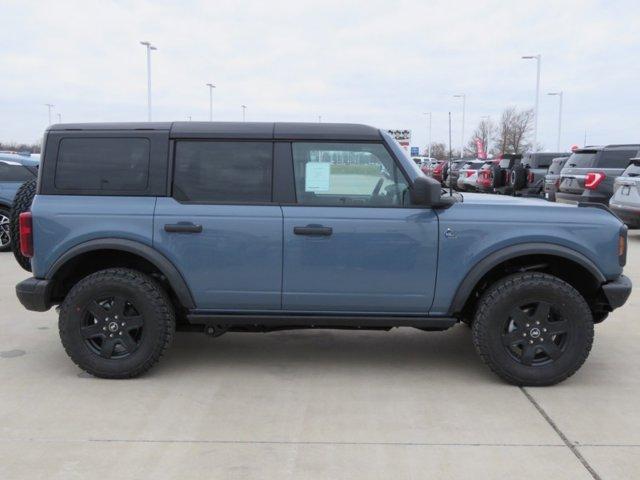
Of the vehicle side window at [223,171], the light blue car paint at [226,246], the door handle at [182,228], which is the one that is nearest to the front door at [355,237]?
the light blue car paint at [226,246]

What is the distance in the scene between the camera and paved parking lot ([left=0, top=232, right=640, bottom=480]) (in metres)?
3.30

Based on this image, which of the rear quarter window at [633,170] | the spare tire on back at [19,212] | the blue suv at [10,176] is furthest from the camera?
the rear quarter window at [633,170]

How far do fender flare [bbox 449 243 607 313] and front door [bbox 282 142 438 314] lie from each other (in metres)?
0.26

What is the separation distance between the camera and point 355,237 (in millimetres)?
4328

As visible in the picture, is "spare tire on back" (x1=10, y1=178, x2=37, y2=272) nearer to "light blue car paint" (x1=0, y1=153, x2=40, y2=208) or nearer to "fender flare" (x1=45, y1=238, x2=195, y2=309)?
"fender flare" (x1=45, y1=238, x2=195, y2=309)

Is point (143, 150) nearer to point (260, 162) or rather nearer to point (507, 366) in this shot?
point (260, 162)

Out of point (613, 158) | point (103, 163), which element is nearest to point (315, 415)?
point (103, 163)

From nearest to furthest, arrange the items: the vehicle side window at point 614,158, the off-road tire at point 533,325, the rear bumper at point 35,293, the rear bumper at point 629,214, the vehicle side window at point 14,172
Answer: the off-road tire at point 533,325, the rear bumper at point 35,293, the vehicle side window at point 14,172, the rear bumper at point 629,214, the vehicle side window at point 614,158

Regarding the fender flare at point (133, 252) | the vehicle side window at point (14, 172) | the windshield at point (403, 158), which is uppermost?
the windshield at point (403, 158)

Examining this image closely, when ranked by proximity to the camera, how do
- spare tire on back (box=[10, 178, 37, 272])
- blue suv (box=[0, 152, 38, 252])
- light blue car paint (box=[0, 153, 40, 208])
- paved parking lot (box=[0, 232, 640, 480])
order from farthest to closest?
blue suv (box=[0, 152, 38, 252]) → light blue car paint (box=[0, 153, 40, 208]) → spare tire on back (box=[10, 178, 37, 272]) → paved parking lot (box=[0, 232, 640, 480])

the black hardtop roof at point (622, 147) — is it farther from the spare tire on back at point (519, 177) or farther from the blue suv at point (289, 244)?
the blue suv at point (289, 244)

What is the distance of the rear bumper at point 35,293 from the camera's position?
14.5 ft

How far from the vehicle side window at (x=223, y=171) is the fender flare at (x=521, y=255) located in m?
1.55

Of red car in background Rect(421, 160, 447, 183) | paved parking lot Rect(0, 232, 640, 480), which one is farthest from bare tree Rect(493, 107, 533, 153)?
paved parking lot Rect(0, 232, 640, 480)
